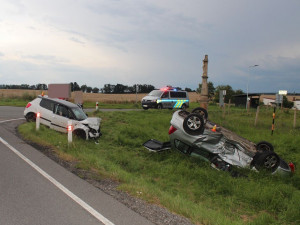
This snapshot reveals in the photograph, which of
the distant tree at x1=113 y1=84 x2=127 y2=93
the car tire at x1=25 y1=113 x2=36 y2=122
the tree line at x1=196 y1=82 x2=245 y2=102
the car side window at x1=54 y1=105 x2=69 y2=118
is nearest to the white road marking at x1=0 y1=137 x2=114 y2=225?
the car side window at x1=54 y1=105 x2=69 y2=118

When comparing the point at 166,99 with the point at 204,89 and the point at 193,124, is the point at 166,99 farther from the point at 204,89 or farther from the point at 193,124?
the point at 193,124

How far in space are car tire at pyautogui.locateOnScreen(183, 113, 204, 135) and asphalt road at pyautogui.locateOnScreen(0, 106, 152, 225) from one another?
10.8 feet

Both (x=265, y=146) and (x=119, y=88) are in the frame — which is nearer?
(x=265, y=146)

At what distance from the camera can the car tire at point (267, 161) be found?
302 inches

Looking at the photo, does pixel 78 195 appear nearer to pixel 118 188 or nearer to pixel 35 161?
pixel 118 188

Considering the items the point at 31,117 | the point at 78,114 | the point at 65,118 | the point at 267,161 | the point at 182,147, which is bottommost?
the point at 267,161

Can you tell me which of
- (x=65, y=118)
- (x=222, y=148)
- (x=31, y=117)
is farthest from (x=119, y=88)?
(x=222, y=148)

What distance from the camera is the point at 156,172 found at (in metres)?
8.06

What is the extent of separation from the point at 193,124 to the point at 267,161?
221cm

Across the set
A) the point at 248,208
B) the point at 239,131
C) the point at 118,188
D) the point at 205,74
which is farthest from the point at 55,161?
the point at 239,131

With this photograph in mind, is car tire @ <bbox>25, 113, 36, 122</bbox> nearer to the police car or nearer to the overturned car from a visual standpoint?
the overturned car

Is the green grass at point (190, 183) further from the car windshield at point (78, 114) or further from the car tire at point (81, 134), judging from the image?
the car windshield at point (78, 114)

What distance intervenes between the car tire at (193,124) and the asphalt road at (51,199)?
129 inches

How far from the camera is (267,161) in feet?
25.5
